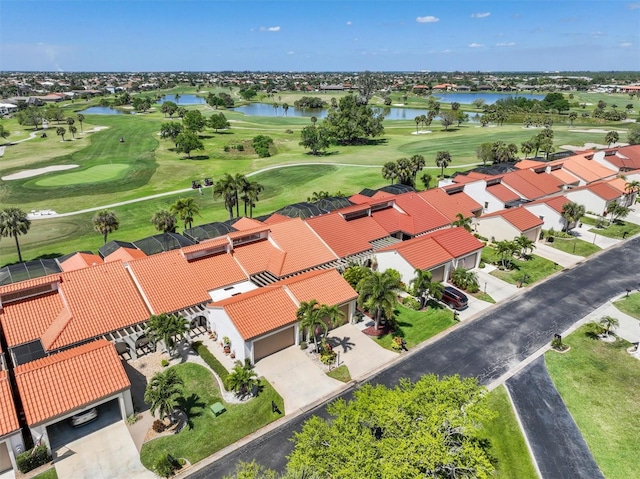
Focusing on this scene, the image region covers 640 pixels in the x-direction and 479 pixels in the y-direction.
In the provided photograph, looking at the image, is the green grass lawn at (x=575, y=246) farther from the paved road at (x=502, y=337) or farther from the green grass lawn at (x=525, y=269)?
the green grass lawn at (x=525, y=269)

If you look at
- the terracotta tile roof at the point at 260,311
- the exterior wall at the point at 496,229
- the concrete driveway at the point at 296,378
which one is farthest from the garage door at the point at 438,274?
the concrete driveway at the point at 296,378

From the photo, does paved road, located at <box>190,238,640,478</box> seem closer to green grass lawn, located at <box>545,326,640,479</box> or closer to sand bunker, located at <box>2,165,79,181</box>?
green grass lawn, located at <box>545,326,640,479</box>

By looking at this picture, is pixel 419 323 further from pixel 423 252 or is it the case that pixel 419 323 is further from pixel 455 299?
pixel 423 252

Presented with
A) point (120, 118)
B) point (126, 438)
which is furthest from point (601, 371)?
point (120, 118)

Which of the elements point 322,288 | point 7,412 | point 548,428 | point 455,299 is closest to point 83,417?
point 7,412

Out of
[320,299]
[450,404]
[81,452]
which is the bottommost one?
[81,452]

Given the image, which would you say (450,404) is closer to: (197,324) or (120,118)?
(197,324)
